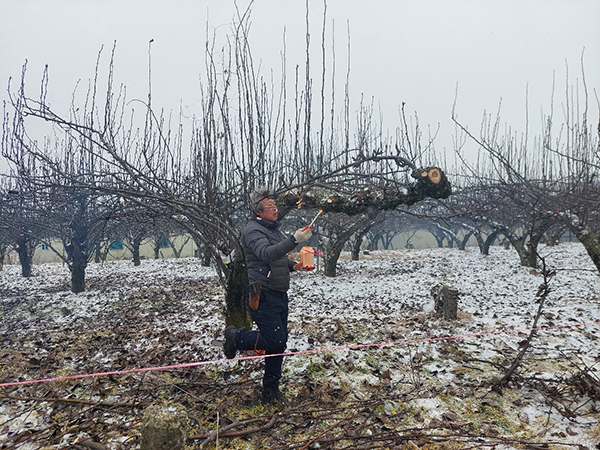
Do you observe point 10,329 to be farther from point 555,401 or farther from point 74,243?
point 555,401

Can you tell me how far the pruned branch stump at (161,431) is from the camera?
1681 mm

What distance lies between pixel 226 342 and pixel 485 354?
3106 millimetres

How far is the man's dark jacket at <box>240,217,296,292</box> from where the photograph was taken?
276cm

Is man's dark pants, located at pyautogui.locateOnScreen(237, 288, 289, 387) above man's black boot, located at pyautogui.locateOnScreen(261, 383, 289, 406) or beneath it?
above

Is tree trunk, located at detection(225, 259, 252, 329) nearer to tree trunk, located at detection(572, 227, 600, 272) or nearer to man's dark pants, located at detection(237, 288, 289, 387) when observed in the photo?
man's dark pants, located at detection(237, 288, 289, 387)

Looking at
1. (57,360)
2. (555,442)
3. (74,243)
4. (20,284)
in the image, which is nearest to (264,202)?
(555,442)

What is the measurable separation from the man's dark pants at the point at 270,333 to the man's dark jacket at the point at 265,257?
107mm

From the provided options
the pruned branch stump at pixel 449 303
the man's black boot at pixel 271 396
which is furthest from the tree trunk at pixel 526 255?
the man's black boot at pixel 271 396

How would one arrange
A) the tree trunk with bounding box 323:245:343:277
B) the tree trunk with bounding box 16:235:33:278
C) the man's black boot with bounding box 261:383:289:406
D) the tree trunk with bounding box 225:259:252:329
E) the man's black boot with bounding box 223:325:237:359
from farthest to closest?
the tree trunk with bounding box 16:235:33:278 → the tree trunk with bounding box 323:245:343:277 → the tree trunk with bounding box 225:259:252:329 → the man's black boot with bounding box 223:325:237:359 → the man's black boot with bounding box 261:383:289:406

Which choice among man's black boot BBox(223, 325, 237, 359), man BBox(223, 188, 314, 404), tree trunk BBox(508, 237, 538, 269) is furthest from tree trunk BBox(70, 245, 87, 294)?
tree trunk BBox(508, 237, 538, 269)

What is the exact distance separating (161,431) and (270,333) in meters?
1.26

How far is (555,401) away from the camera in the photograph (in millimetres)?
2906

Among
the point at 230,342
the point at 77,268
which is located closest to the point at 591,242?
the point at 230,342

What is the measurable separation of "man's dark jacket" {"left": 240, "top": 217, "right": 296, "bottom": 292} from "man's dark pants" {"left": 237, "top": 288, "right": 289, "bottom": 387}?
107 mm
